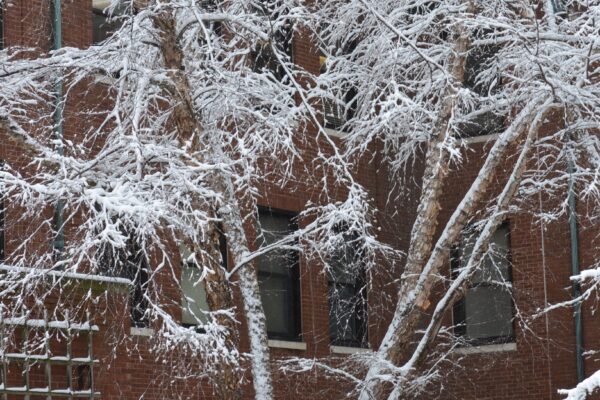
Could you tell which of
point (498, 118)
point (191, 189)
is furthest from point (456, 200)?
point (191, 189)

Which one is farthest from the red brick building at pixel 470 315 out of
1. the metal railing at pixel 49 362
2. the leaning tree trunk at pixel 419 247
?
the leaning tree trunk at pixel 419 247

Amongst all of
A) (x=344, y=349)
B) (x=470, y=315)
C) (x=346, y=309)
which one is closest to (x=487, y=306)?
(x=470, y=315)

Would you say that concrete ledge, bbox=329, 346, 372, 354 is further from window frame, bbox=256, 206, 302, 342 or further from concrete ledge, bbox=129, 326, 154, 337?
concrete ledge, bbox=129, 326, 154, 337

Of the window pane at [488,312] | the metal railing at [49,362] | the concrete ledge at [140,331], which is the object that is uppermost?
the window pane at [488,312]

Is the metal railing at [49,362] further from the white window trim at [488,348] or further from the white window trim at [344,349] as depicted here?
the white window trim at [488,348]

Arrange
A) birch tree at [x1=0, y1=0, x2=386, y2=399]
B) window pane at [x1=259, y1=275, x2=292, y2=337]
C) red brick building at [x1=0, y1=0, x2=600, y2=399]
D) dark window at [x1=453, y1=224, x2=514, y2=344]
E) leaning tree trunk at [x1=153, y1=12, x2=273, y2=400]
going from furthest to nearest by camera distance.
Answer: dark window at [x1=453, y1=224, x2=514, y2=344]
window pane at [x1=259, y1=275, x2=292, y2=337]
red brick building at [x1=0, y1=0, x2=600, y2=399]
leaning tree trunk at [x1=153, y1=12, x2=273, y2=400]
birch tree at [x1=0, y1=0, x2=386, y2=399]

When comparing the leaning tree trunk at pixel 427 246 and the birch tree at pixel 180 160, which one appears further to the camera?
the leaning tree trunk at pixel 427 246

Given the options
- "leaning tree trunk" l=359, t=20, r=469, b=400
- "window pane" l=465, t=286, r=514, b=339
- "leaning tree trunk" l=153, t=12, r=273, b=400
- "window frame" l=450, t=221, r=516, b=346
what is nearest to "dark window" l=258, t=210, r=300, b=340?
"window frame" l=450, t=221, r=516, b=346

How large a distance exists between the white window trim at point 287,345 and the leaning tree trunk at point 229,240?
6559 millimetres

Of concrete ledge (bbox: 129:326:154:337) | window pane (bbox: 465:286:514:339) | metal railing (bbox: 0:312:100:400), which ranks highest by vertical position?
window pane (bbox: 465:286:514:339)

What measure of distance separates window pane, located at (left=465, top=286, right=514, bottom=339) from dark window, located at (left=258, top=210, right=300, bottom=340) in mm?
A: 3021

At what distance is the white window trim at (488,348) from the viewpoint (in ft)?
68.5

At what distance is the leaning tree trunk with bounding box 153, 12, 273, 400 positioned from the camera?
41.1 ft

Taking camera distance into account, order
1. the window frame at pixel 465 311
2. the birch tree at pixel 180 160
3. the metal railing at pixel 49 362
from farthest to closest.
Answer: the window frame at pixel 465 311 → the metal railing at pixel 49 362 → the birch tree at pixel 180 160
